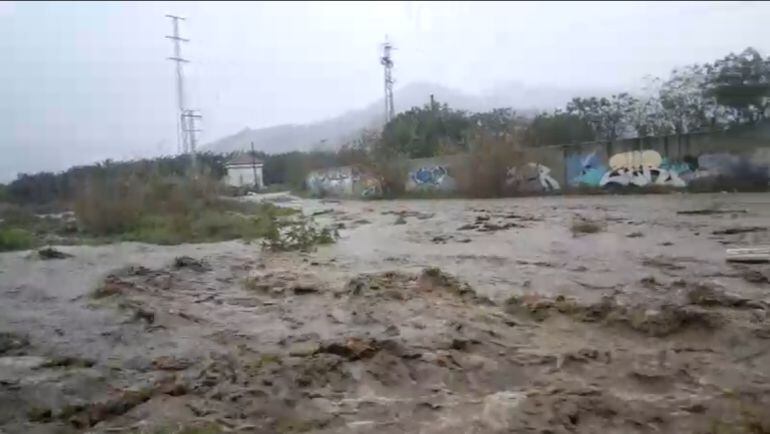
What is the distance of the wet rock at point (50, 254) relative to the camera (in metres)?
14.8

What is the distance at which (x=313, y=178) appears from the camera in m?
39.9

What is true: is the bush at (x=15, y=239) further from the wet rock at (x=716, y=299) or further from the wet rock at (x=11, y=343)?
the wet rock at (x=716, y=299)

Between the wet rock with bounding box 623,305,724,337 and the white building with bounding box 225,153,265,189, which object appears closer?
the wet rock with bounding box 623,305,724,337

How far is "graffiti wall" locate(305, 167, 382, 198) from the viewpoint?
115 ft

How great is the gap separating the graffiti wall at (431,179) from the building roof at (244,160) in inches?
286

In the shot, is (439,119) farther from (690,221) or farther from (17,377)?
(17,377)

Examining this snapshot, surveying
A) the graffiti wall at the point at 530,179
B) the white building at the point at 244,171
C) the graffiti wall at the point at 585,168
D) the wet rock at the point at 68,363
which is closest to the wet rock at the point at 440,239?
the wet rock at the point at 68,363

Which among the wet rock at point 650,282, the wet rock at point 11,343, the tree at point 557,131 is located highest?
the tree at point 557,131

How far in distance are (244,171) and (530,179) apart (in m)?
12.9

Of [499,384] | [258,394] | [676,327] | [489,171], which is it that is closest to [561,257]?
[676,327]

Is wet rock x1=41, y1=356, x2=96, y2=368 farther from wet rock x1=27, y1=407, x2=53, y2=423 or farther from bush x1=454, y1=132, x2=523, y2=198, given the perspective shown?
bush x1=454, y1=132, x2=523, y2=198

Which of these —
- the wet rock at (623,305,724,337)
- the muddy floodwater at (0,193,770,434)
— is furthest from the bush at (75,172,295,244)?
the wet rock at (623,305,724,337)

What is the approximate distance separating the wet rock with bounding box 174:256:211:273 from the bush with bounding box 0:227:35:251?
4.45 metres

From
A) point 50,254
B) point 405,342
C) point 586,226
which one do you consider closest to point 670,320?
point 405,342
